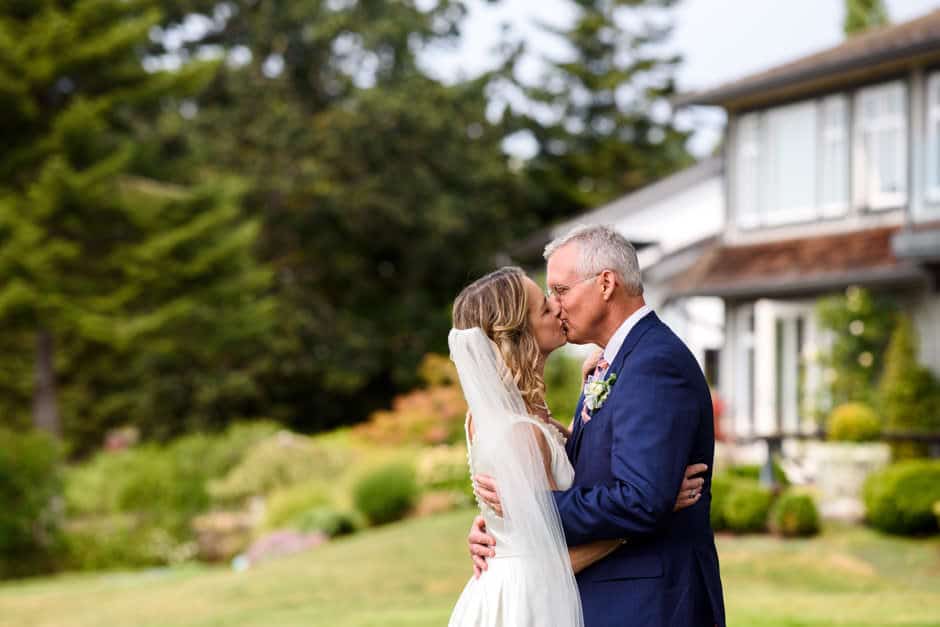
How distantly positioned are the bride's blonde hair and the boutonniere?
0.84 ft

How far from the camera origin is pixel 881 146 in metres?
22.4

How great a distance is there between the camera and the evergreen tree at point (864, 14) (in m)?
40.7

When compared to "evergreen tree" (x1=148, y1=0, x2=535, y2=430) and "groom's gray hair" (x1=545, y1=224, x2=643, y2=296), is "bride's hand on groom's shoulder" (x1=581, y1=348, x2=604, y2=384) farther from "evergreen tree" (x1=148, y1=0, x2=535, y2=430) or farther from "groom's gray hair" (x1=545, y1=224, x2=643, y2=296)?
"evergreen tree" (x1=148, y1=0, x2=535, y2=430)

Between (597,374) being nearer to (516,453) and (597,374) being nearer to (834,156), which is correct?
(516,453)

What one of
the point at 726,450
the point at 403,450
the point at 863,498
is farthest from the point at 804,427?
the point at 403,450

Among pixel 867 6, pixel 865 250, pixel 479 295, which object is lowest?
pixel 479 295

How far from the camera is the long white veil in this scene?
12.8ft

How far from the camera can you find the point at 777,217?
24125mm

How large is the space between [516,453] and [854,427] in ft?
53.5

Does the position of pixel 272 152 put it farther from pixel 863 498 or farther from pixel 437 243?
pixel 863 498

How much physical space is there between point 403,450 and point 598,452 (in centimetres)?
2229

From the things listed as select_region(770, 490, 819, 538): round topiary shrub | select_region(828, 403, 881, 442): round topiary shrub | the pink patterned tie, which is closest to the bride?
the pink patterned tie

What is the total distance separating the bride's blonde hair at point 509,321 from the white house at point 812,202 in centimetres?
1642

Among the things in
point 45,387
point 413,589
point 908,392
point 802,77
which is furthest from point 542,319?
point 45,387
